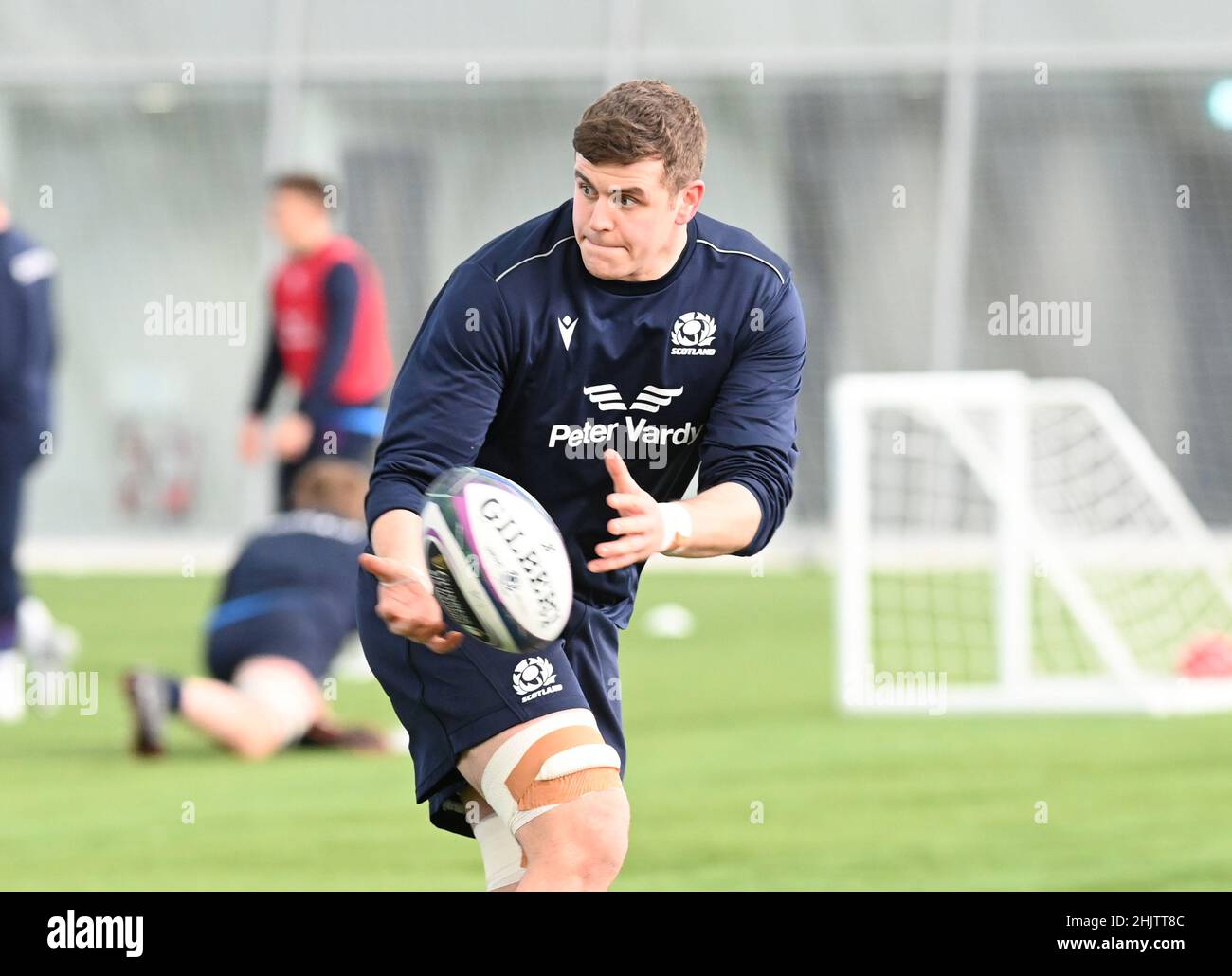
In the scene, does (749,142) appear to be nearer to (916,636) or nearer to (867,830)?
(916,636)

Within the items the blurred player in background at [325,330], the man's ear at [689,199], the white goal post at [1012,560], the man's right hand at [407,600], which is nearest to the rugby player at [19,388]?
the blurred player in background at [325,330]

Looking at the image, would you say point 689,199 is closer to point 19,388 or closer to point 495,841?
point 495,841

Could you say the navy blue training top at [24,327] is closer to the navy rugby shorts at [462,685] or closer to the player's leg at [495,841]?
the navy rugby shorts at [462,685]

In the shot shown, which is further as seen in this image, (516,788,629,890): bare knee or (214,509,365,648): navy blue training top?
(214,509,365,648): navy blue training top

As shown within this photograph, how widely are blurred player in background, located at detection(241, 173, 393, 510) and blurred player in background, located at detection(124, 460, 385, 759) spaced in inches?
41.9

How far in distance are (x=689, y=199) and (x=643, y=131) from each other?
0.77ft

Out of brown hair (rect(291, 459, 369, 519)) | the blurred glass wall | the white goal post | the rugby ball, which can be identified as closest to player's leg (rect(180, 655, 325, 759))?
brown hair (rect(291, 459, 369, 519))

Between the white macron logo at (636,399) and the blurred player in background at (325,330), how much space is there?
5.72 m

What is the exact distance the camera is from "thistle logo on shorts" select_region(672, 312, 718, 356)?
4.18 metres

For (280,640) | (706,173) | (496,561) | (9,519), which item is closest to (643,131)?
(496,561)

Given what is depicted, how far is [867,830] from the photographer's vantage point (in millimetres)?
7203

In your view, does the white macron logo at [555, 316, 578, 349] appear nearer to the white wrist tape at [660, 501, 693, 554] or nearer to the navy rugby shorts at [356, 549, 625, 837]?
the white wrist tape at [660, 501, 693, 554]

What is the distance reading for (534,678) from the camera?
4160 mm
